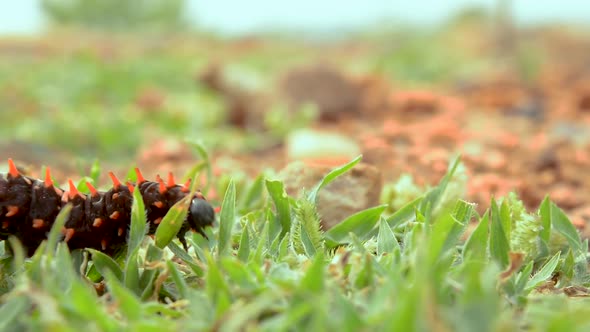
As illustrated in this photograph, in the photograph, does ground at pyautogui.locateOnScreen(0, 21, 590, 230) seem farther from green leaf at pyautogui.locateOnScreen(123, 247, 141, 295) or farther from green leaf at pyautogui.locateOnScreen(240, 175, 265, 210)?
green leaf at pyautogui.locateOnScreen(123, 247, 141, 295)

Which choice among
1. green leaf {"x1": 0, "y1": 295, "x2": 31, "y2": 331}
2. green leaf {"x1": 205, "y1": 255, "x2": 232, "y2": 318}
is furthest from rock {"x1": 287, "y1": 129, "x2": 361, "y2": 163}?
green leaf {"x1": 0, "y1": 295, "x2": 31, "y2": 331}

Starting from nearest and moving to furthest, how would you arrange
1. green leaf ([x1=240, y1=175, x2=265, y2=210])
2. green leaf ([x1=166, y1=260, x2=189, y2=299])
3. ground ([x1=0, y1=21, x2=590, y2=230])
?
green leaf ([x1=166, y1=260, x2=189, y2=299])
green leaf ([x1=240, y1=175, x2=265, y2=210])
ground ([x1=0, y1=21, x2=590, y2=230])

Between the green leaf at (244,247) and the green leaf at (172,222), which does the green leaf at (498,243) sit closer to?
the green leaf at (244,247)

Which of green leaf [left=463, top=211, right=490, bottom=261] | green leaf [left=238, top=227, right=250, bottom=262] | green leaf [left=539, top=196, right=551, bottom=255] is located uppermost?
green leaf [left=238, top=227, right=250, bottom=262]

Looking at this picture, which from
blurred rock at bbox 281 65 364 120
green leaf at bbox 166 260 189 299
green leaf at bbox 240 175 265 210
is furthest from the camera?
blurred rock at bbox 281 65 364 120

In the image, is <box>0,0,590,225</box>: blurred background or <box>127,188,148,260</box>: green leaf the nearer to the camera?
<box>127,188,148,260</box>: green leaf

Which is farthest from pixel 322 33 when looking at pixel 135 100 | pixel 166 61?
pixel 135 100

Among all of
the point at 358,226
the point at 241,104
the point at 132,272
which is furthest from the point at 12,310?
the point at 241,104
